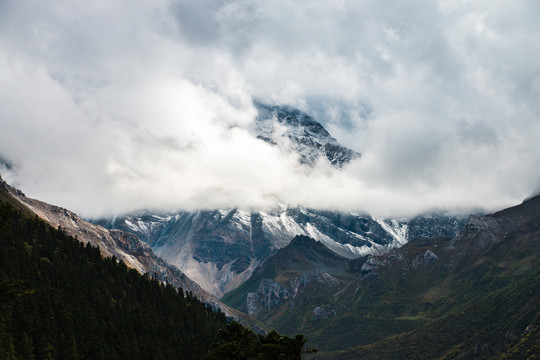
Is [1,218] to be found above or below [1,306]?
above

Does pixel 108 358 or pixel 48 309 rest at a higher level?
pixel 48 309

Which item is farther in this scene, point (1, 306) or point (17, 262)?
point (17, 262)

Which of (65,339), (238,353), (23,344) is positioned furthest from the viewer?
(65,339)

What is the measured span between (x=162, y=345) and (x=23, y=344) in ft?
200

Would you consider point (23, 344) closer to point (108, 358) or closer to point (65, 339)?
point (65, 339)

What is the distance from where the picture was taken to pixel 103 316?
646 ft

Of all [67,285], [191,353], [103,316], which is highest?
[67,285]

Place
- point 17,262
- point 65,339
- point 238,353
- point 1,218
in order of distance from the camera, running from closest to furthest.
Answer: point 1,218, point 238,353, point 65,339, point 17,262

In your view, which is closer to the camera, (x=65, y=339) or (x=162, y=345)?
(x=65, y=339)

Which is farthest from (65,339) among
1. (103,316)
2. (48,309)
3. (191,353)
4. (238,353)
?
(238,353)

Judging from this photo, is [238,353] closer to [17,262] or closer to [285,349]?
[285,349]

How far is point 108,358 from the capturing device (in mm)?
169750

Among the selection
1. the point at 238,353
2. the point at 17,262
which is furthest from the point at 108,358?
the point at 238,353

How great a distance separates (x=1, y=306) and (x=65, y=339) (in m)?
23.1
